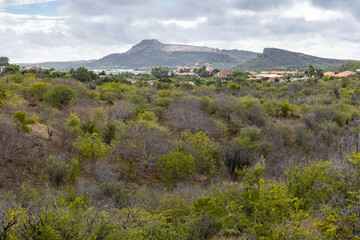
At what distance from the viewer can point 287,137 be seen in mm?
20609

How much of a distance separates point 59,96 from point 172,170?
1639 centimetres

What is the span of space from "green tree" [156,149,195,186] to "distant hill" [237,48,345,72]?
11877cm

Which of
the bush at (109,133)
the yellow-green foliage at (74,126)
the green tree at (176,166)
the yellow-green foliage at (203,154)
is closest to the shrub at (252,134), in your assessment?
the yellow-green foliage at (203,154)

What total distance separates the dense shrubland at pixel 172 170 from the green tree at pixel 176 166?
60mm

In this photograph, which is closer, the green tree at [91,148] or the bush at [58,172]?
the bush at [58,172]

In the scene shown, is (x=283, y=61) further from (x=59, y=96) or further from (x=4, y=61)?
(x=59, y=96)

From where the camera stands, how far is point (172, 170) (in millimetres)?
14336

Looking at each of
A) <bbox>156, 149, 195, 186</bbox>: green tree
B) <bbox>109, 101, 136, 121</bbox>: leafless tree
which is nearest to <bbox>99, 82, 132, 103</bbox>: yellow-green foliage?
<bbox>109, 101, 136, 121</bbox>: leafless tree

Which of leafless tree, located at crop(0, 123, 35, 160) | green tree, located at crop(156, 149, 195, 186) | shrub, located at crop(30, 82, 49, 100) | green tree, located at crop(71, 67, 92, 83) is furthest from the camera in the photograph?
green tree, located at crop(71, 67, 92, 83)

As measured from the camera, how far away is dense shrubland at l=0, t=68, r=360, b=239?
605cm

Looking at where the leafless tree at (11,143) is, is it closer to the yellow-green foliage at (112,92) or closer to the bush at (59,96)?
the bush at (59,96)

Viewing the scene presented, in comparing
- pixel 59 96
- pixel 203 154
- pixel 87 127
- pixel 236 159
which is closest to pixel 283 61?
pixel 59 96

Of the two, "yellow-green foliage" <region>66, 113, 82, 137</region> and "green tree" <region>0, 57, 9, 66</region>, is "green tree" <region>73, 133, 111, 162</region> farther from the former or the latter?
"green tree" <region>0, 57, 9, 66</region>

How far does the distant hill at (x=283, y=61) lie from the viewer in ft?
426
